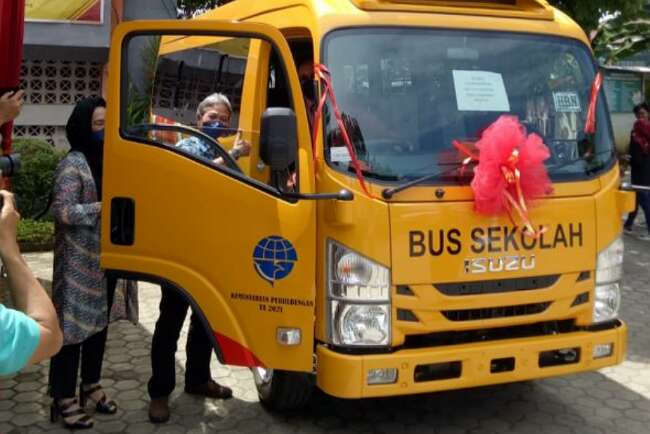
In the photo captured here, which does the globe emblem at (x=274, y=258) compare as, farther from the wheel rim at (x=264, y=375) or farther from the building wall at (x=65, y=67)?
the building wall at (x=65, y=67)

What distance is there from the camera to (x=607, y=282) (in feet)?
12.5

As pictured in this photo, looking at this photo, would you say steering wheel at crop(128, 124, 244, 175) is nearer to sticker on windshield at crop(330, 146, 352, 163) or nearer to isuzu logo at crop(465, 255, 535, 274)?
sticker on windshield at crop(330, 146, 352, 163)

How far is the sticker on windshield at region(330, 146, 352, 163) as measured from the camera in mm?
3430

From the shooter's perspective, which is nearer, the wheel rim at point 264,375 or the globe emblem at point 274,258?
the globe emblem at point 274,258

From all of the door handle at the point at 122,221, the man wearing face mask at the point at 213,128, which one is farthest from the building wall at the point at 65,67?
the door handle at the point at 122,221

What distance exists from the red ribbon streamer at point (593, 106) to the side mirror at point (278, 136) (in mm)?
1694

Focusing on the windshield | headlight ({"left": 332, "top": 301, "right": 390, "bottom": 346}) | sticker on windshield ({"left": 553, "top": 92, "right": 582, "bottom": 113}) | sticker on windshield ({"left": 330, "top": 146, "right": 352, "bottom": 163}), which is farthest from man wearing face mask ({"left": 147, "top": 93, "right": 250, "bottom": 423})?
sticker on windshield ({"left": 553, "top": 92, "right": 582, "bottom": 113})

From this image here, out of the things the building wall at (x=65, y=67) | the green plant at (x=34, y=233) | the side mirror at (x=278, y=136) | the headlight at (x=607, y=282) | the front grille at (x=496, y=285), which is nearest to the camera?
the side mirror at (x=278, y=136)

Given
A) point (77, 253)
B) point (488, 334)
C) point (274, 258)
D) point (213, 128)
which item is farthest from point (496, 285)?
point (77, 253)

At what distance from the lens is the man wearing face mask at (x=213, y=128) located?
12.0 ft

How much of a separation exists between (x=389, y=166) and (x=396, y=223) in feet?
0.98

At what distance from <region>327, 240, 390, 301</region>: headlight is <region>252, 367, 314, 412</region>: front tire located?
2.60ft

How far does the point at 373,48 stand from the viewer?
3.57m

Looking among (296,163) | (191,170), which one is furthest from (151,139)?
(296,163)
